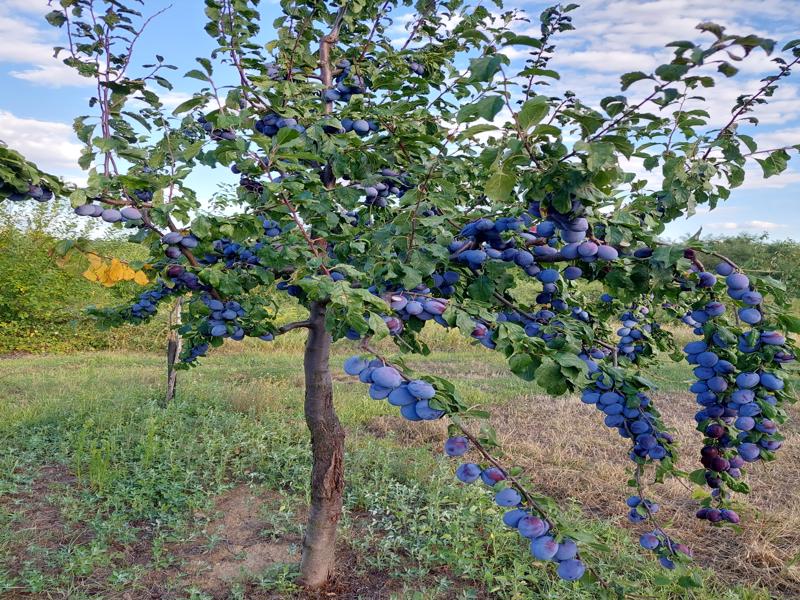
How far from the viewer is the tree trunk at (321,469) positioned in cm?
268

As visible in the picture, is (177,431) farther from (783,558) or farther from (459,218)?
(783,558)

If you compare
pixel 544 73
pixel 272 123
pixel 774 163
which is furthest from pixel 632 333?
pixel 272 123


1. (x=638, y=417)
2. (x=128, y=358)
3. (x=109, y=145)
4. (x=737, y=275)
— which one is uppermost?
(x=109, y=145)

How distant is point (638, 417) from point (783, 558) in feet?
7.54

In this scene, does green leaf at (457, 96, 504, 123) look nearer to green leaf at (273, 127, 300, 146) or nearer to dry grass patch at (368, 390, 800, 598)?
green leaf at (273, 127, 300, 146)

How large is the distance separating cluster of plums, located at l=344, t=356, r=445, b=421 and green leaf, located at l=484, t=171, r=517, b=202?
47 centimetres

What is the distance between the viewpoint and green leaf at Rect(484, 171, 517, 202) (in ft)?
4.30

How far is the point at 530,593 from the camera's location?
8.75ft

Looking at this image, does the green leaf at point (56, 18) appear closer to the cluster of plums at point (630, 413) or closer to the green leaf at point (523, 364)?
the green leaf at point (523, 364)

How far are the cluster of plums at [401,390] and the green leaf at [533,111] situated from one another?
62 cm

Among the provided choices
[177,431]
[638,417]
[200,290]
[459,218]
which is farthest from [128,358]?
[638,417]

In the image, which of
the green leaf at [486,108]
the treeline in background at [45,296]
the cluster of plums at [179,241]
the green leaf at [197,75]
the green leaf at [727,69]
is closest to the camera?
the green leaf at [727,69]

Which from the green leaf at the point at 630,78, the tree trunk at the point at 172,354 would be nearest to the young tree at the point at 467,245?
the green leaf at the point at 630,78

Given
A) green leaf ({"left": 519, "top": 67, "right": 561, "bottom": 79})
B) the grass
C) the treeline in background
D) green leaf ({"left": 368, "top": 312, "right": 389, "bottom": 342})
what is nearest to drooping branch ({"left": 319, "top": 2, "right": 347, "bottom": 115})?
green leaf ({"left": 519, "top": 67, "right": 561, "bottom": 79})
